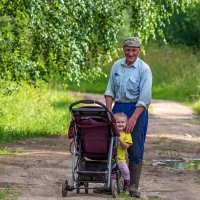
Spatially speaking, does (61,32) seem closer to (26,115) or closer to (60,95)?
(26,115)

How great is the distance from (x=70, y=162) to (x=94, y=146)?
11.7 feet

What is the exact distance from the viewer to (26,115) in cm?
1864

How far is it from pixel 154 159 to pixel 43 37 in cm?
343

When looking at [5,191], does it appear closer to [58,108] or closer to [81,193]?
[81,193]

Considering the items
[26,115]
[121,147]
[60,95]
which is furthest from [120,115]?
[60,95]

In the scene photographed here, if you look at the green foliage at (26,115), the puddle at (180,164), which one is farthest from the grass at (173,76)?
the puddle at (180,164)

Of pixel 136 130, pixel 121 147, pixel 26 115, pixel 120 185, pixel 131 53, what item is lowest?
pixel 26 115

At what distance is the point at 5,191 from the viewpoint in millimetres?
9453

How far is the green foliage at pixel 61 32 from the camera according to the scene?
15367 mm

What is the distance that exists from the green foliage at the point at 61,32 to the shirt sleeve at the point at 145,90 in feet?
16.6

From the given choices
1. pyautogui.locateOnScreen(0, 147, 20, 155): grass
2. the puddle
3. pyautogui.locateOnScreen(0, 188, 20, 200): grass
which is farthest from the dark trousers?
pyautogui.locateOnScreen(0, 147, 20, 155): grass

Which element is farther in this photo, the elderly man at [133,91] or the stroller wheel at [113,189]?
the elderly man at [133,91]

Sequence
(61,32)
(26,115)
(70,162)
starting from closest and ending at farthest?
(70,162), (61,32), (26,115)

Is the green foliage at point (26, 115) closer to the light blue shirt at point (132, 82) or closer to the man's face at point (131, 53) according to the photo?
the light blue shirt at point (132, 82)
